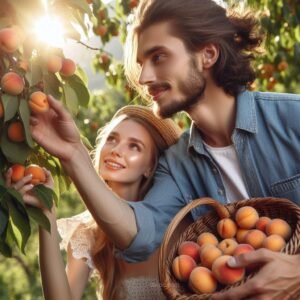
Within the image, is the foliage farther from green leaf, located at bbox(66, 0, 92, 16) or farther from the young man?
the young man

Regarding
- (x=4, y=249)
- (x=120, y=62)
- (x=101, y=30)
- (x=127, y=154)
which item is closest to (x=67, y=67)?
(x=4, y=249)

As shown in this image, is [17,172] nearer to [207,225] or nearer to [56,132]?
[56,132]

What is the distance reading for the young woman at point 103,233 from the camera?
2074mm

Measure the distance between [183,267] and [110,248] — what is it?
0.60 metres

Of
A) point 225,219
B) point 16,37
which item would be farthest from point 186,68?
point 16,37

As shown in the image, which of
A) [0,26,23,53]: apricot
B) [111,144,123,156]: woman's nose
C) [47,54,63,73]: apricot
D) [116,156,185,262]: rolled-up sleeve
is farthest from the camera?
[111,144,123,156]: woman's nose

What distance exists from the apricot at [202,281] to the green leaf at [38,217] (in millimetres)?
349

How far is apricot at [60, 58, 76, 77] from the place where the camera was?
4.98ft

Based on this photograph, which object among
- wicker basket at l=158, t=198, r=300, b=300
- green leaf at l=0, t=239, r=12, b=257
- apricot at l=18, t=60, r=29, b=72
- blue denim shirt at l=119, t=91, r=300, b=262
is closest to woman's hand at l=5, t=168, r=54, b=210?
green leaf at l=0, t=239, r=12, b=257

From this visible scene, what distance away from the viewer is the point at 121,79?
13.1 feet

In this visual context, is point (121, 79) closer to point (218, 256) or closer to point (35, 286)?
point (35, 286)

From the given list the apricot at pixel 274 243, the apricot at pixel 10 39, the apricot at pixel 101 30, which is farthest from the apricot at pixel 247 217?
the apricot at pixel 101 30

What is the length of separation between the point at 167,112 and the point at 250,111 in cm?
24

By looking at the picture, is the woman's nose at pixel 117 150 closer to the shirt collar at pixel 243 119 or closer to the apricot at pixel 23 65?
the shirt collar at pixel 243 119
